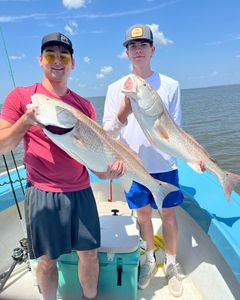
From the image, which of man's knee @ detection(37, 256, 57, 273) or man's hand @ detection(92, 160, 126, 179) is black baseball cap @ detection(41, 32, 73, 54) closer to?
man's hand @ detection(92, 160, 126, 179)

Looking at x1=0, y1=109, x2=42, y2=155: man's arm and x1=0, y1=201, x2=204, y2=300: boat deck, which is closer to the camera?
x1=0, y1=109, x2=42, y2=155: man's arm

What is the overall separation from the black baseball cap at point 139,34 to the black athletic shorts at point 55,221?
1.36m

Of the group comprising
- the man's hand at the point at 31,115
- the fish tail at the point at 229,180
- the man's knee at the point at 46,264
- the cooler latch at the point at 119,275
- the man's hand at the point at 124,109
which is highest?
the man's hand at the point at 31,115

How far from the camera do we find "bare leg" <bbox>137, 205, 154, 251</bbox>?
3.04 meters

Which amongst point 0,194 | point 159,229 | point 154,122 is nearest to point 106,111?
point 154,122

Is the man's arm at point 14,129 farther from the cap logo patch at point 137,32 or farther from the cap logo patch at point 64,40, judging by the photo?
the cap logo patch at point 137,32

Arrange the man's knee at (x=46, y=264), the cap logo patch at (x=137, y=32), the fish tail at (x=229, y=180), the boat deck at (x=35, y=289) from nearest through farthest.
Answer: the man's knee at (x=46, y=264), the cap logo patch at (x=137, y=32), the fish tail at (x=229, y=180), the boat deck at (x=35, y=289)

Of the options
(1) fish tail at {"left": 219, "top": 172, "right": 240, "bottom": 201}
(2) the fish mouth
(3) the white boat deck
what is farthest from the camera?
(3) the white boat deck

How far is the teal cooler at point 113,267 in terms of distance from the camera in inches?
105

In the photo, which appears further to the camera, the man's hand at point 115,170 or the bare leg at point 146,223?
the bare leg at point 146,223

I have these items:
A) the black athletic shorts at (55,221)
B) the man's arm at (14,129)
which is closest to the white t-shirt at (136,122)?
the black athletic shorts at (55,221)

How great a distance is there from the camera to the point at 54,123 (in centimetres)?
183

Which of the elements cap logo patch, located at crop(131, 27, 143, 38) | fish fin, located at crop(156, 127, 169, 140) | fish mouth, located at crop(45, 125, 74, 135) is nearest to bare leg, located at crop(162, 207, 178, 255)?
fish fin, located at crop(156, 127, 169, 140)

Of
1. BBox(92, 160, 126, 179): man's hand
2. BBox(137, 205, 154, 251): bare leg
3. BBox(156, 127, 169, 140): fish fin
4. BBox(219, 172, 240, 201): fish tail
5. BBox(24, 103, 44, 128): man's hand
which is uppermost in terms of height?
BBox(24, 103, 44, 128): man's hand
